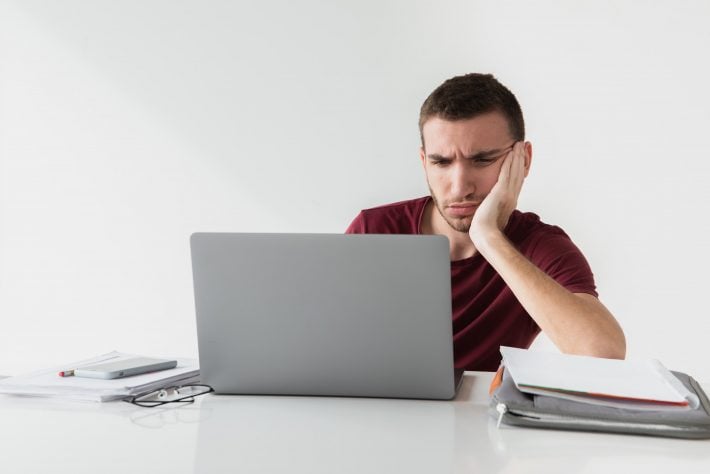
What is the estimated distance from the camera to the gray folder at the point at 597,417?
101 centimetres

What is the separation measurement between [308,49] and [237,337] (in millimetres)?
2392

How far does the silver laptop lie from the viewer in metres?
1.15

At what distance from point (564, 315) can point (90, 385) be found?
0.85m

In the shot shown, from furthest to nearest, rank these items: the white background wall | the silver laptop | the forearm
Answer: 1. the white background wall
2. the forearm
3. the silver laptop

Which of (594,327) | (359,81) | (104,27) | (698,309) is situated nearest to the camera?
(594,327)

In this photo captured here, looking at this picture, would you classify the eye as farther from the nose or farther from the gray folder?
the gray folder

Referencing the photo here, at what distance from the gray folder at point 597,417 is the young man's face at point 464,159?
893mm

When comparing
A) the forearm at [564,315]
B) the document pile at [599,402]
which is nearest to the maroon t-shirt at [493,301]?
the forearm at [564,315]

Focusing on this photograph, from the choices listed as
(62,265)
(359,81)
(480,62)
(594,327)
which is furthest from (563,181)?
(62,265)

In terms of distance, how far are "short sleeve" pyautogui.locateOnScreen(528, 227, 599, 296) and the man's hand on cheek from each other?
0.11 metres

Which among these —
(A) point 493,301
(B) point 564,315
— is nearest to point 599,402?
(B) point 564,315

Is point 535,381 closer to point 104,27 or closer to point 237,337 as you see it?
point 237,337

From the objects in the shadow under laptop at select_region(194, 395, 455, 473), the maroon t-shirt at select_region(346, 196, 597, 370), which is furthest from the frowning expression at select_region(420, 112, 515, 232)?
the shadow under laptop at select_region(194, 395, 455, 473)

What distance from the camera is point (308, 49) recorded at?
337 cm
